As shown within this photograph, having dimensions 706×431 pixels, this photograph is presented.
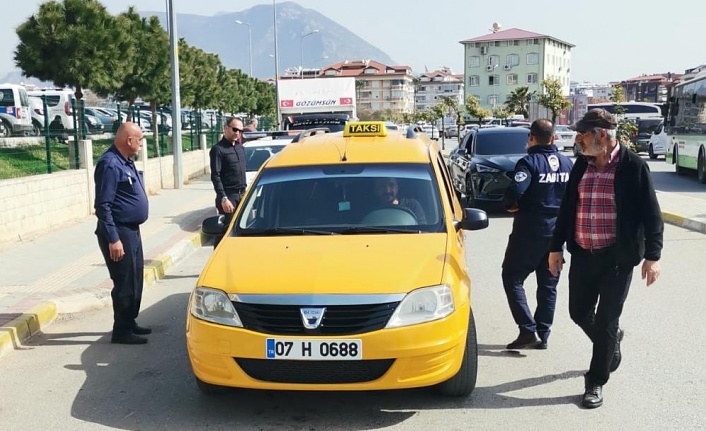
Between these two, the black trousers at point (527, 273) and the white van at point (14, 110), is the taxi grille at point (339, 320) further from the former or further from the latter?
the white van at point (14, 110)

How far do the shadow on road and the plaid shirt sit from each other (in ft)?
3.44

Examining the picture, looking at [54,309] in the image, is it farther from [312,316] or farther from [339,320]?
[339,320]

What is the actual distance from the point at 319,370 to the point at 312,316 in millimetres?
321

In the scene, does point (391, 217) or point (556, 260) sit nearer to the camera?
point (556, 260)

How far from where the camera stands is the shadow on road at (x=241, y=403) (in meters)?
4.37

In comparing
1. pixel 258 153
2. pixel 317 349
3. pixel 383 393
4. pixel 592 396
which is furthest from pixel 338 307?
pixel 258 153

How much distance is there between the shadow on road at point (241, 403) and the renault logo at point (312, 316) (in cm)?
66

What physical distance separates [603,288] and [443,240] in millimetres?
1072

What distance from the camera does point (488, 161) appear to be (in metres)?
13.6

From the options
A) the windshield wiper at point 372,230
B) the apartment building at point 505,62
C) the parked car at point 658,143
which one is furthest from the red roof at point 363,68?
the windshield wiper at point 372,230

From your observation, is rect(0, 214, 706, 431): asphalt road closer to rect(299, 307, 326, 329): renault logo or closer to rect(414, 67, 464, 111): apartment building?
rect(299, 307, 326, 329): renault logo

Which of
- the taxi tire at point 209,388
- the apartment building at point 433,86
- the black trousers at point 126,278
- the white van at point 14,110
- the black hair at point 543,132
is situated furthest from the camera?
the apartment building at point 433,86

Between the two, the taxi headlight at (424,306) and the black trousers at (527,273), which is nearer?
the taxi headlight at (424,306)

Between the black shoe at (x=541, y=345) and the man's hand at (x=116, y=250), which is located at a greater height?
the man's hand at (x=116, y=250)
